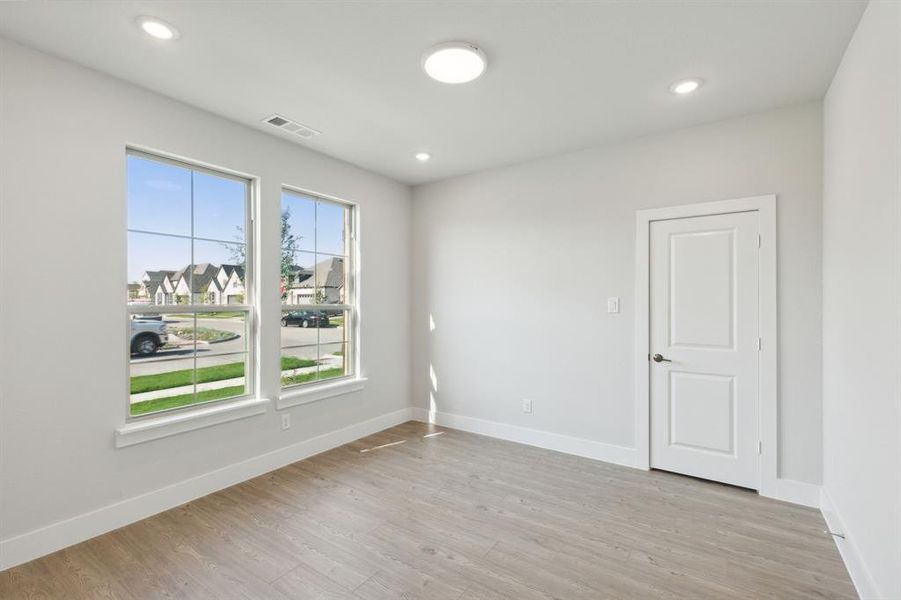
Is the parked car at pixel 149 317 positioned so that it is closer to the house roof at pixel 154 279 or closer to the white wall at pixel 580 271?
the house roof at pixel 154 279

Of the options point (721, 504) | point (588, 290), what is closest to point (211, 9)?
point (588, 290)

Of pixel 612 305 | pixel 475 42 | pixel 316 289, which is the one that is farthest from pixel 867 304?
pixel 316 289

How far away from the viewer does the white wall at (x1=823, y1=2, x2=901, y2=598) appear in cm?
154

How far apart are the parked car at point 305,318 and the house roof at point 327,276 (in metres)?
0.24

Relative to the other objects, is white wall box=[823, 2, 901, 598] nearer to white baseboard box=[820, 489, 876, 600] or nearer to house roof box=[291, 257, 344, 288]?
white baseboard box=[820, 489, 876, 600]

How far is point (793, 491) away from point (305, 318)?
392cm

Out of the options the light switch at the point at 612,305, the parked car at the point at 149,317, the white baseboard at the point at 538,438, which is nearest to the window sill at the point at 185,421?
the parked car at the point at 149,317

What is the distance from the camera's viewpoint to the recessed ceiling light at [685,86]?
253 cm

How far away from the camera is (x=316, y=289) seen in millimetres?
3842

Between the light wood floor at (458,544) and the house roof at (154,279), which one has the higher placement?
the house roof at (154,279)

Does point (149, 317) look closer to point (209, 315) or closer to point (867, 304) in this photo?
point (209, 315)

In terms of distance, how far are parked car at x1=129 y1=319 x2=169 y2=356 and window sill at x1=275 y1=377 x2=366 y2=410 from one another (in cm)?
98

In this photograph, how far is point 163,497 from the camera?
2676 millimetres

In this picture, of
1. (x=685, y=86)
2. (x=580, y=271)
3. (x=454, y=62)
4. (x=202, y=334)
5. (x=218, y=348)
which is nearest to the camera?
(x=454, y=62)
